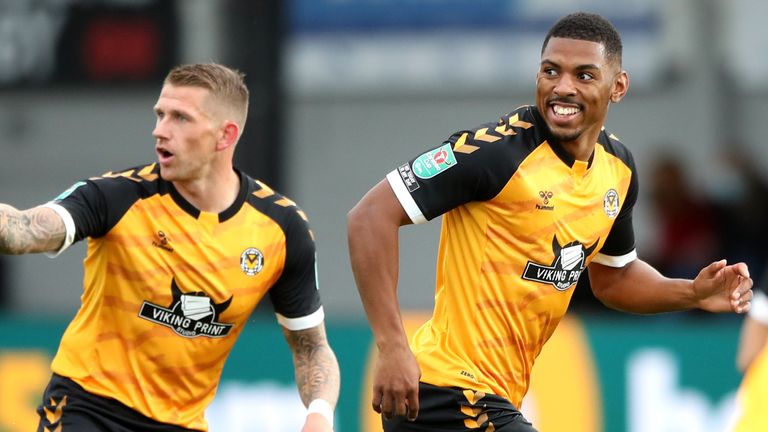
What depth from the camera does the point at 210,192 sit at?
580cm

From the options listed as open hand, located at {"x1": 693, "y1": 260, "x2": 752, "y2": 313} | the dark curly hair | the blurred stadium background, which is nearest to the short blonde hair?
the dark curly hair

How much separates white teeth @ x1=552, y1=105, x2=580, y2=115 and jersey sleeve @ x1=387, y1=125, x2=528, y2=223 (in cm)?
23

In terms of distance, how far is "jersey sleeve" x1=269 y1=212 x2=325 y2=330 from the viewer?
586 centimetres

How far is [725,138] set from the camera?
42.7 ft

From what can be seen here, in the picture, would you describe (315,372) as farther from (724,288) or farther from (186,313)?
(724,288)

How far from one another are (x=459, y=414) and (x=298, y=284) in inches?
40.4

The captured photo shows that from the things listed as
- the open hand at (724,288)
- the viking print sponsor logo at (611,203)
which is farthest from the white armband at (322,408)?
the open hand at (724,288)

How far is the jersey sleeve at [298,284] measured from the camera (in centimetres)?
586

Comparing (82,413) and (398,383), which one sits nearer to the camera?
(398,383)

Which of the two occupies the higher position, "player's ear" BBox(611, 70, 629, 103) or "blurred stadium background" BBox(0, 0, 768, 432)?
"player's ear" BBox(611, 70, 629, 103)

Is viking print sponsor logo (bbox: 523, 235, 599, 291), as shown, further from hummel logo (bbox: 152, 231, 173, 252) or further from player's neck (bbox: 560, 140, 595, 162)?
hummel logo (bbox: 152, 231, 173, 252)

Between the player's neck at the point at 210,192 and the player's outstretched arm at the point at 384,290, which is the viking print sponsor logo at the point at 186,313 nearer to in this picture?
the player's neck at the point at 210,192

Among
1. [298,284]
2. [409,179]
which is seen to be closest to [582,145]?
[409,179]

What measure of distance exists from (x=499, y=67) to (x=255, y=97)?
2.58 m
